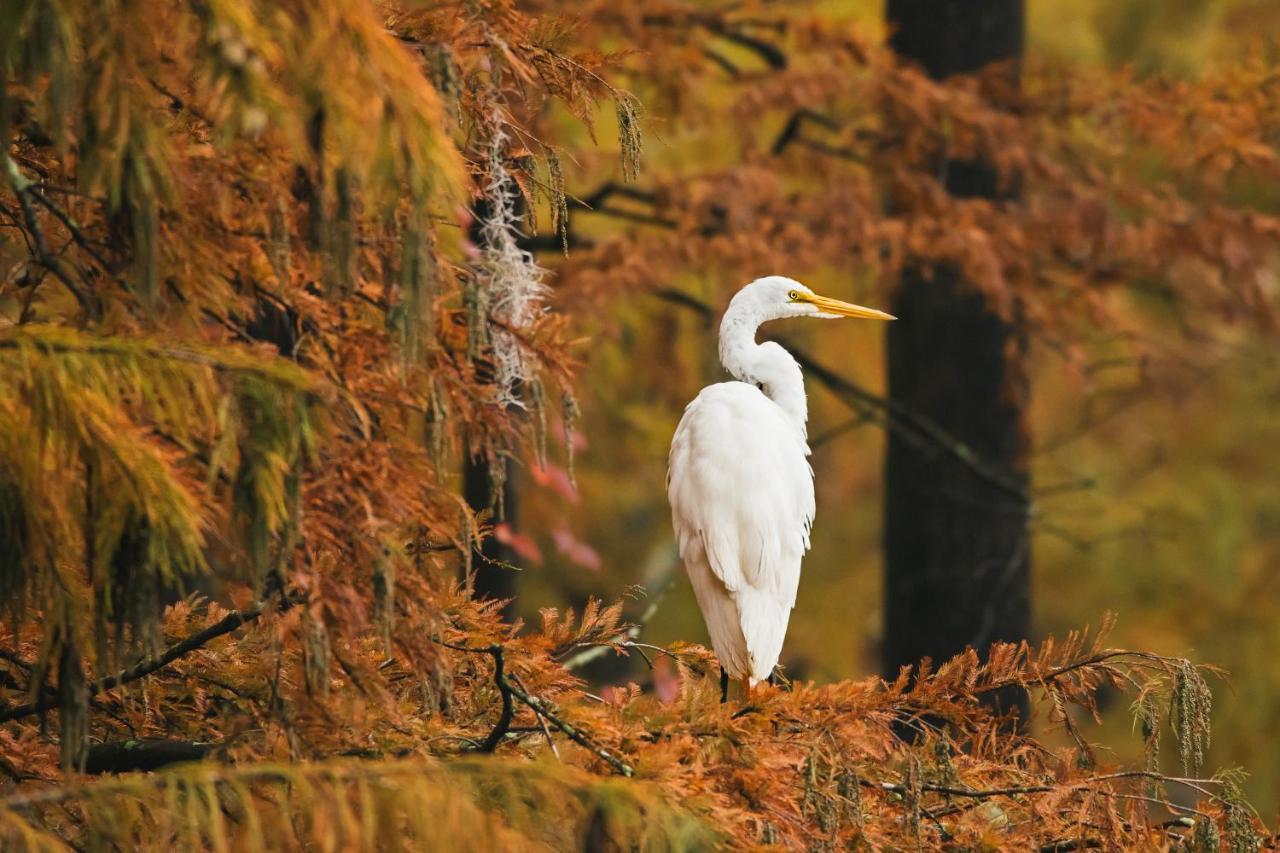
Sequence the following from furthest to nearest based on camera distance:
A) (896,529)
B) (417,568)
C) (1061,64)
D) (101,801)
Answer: (896,529) → (1061,64) → (417,568) → (101,801)

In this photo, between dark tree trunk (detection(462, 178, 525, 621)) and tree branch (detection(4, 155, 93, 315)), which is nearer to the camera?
tree branch (detection(4, 155, 93, 315))

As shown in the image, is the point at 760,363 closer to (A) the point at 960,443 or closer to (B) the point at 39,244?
(A) the point at 960,443

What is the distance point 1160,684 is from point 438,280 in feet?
4.67

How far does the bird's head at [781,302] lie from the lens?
14.5ft

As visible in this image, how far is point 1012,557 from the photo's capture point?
6207 millimetres

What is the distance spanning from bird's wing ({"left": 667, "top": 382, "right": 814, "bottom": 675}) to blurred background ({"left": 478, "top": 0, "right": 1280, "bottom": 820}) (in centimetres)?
364

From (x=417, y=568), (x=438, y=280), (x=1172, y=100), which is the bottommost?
(x=417, y=568)

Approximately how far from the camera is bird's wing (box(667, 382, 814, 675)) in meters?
3.97

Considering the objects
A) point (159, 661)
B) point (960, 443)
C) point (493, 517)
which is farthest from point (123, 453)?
point (960, 443)

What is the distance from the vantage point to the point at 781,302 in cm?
446

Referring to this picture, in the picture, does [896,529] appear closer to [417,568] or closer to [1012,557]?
[1012,557]

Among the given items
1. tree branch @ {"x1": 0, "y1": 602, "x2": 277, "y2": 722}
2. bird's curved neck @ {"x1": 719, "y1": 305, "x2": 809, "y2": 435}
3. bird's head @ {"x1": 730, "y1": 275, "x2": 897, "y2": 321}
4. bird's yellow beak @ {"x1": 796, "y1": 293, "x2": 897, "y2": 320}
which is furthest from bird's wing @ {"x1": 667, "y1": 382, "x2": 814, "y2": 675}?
tree branch @ {"x1": 0, "y1": 602, "x2": 277, "y2": 722}

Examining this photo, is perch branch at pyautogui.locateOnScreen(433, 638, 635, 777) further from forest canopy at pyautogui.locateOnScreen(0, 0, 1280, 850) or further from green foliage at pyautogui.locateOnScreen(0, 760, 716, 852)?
green foliage at pyautogui.locateOnScreen(0, 760, 716, 852)

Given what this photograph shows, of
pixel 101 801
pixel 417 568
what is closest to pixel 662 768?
pixel 417 568
